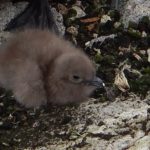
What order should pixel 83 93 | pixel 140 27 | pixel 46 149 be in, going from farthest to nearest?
pixel 140 27 < pixel 83 93 < pixel 46 149

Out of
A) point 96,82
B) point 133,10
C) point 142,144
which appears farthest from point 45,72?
point 133,10

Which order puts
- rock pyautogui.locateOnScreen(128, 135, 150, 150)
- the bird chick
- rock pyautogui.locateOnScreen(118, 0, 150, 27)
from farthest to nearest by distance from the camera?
rock pyautogui.locateOnScreen(118, 0, 150, 27)
the bird chick
rock pyautogui.locateOnScreen(128, 135, 150, 150)

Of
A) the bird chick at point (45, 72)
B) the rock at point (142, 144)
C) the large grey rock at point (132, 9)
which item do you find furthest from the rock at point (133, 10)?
the rock at point (142, 144)

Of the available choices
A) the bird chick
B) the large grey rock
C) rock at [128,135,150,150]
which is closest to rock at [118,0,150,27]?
the large grey rock

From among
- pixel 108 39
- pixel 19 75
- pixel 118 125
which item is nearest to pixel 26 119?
pixel 19 75

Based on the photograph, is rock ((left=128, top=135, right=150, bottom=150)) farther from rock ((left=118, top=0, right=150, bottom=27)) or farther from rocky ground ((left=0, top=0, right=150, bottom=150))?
rock ((left=118, top=0, right=150, bottom=27))

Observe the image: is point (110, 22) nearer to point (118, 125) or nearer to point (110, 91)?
point (110, 91)
